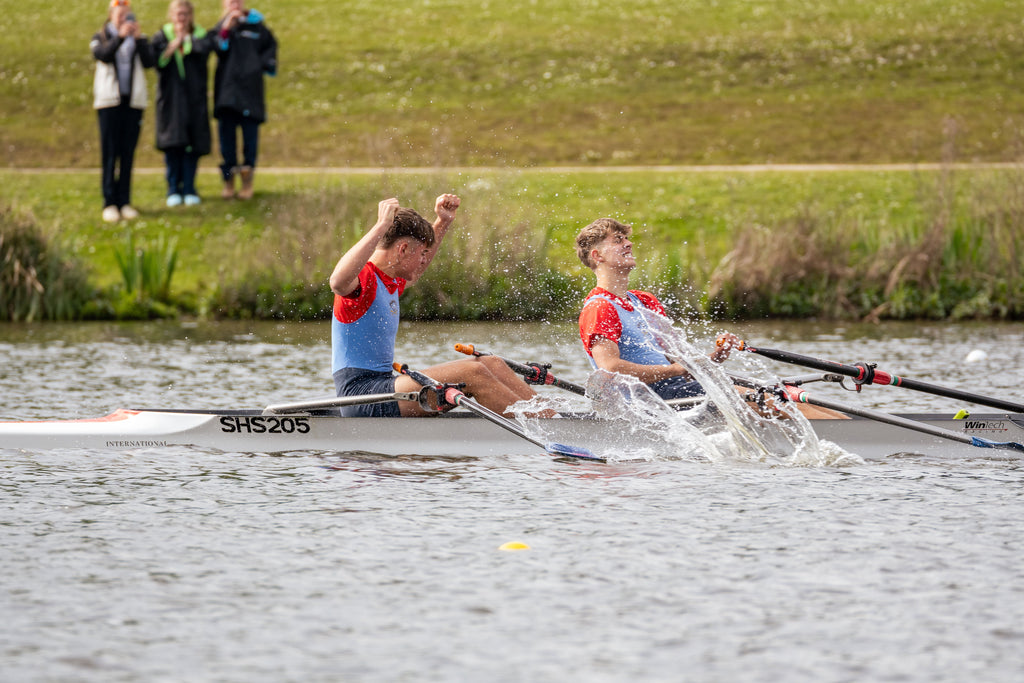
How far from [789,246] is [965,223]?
6.79 feet

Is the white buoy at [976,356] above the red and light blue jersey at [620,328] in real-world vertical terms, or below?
below

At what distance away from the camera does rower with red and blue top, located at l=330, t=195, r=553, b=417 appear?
8055 mm

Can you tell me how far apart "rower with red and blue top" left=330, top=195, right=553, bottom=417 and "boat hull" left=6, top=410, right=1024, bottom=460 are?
13cm

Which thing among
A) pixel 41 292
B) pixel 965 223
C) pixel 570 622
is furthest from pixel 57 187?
pixel 570 622

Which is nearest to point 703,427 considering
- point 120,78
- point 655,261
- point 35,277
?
point 655,261

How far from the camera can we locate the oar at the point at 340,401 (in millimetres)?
8039

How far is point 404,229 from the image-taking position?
8055mm

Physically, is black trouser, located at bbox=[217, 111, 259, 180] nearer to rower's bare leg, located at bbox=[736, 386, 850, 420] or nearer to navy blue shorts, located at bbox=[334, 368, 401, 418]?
navy blue shorts, located at bbox=[334, 368, 401, 418]

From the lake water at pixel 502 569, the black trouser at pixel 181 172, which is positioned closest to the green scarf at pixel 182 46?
the black trouser at pixel 181 172

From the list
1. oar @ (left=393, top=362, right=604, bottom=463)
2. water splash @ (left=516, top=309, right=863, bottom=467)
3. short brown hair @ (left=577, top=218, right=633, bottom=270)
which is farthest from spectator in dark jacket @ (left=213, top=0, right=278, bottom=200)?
water splash @ (left=516, top=309, right=863, bottom=467)

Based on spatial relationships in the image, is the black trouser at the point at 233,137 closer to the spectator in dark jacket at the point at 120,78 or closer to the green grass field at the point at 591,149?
the green grass field at the point at 591,149

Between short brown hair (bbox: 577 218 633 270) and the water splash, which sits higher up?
short brown hair (bbox: 577 218 633 270)

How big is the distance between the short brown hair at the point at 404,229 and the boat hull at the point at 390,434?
1.03m

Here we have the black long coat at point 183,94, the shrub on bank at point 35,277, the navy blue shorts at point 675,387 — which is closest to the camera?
the navy blue shorts at point 675,387
